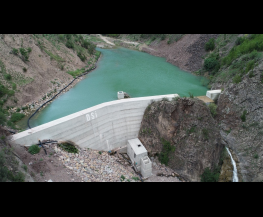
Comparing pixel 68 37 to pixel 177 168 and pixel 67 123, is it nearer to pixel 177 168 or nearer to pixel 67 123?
pixel 67 123

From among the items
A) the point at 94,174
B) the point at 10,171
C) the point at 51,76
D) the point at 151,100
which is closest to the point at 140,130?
the point at 151,100

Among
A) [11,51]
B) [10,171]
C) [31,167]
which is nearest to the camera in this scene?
[10,171]

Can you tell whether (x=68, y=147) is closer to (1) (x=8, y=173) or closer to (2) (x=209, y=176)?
(1) (x=8, y=173)

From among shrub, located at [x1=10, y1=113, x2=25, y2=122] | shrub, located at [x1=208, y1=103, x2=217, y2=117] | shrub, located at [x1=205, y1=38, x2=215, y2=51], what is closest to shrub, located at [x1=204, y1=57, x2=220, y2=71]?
shrub, located at [x1=205, y1=38, x2=215, y2=51]

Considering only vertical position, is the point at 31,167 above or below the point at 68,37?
below

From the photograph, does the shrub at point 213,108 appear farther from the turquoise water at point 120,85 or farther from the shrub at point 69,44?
the shrub at point 69,44

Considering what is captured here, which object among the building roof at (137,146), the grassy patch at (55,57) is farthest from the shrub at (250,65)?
the grassy patch at (55,57)
